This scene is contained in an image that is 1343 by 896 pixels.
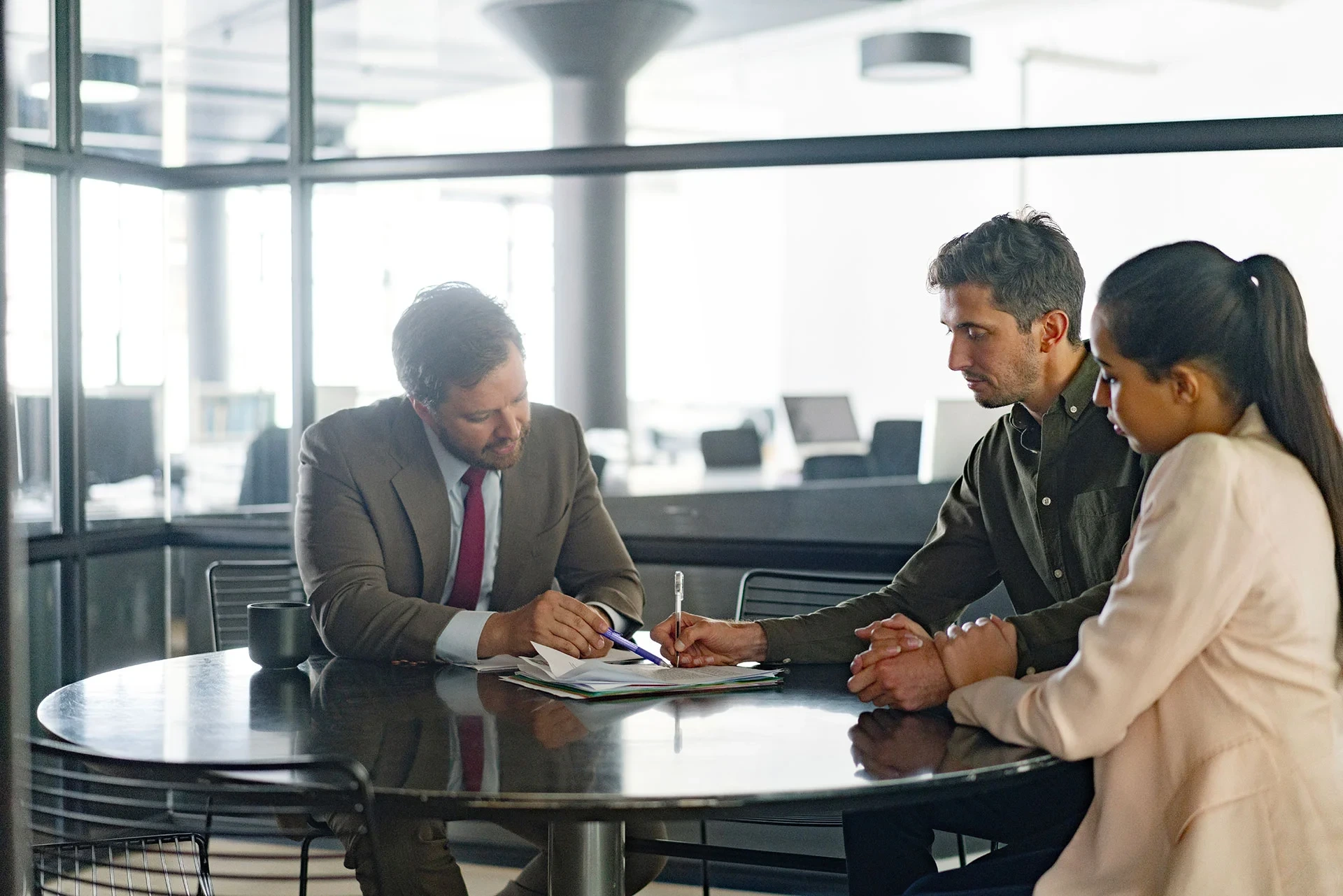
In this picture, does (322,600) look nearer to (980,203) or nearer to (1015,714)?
(1015,714)

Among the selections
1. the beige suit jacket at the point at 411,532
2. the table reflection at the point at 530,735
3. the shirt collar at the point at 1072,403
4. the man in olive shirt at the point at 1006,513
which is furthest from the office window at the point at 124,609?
the shirt collar at the point at 1072,403

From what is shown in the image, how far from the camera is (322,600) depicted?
7.55ft

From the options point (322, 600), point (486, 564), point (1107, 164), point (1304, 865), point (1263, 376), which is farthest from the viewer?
point (1107, 164)

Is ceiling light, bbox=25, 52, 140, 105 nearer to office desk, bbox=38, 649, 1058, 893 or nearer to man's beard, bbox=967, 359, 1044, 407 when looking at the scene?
office desk, bbox=38, 649, 1058, 893

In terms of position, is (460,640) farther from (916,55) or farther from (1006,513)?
(916,55)

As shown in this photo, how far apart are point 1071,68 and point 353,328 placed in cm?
212

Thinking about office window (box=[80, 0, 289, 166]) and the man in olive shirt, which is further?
office window (box=[80, 0, 289, 166])

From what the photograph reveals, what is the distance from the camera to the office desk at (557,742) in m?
1.39

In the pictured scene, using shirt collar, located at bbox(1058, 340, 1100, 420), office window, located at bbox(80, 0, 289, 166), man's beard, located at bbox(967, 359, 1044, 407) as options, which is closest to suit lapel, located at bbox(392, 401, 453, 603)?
man's beard, located at bbox(967, 359, 1044, 407)

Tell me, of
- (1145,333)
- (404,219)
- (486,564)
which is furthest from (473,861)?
(1145,333)

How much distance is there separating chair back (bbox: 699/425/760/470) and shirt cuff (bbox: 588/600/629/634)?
8.84 ft

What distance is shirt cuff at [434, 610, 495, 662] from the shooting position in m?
2.15

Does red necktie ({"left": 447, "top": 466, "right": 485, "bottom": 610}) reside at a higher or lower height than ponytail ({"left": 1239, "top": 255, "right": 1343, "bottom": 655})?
lower

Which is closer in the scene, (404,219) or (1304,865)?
(1304,865)
